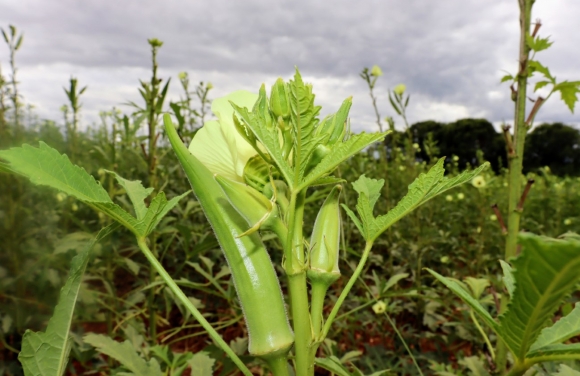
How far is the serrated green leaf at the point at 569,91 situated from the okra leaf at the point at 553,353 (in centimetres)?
101

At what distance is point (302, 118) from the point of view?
0.43 metres

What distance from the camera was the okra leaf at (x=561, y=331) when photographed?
46 cm

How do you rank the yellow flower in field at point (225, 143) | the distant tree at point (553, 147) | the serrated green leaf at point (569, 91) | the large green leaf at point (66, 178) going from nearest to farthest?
1. the large green leaf at point (66, 178)
2. the yellow flower in field at point (225, 143)
3. the serrated green leaf at point (569, 91)
4. the distant tree at point (553, 147)

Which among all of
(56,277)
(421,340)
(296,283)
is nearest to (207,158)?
(296,283)

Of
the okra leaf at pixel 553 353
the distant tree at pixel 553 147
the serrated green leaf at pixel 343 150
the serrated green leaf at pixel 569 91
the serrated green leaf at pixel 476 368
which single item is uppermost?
the distant tree at pixel 553 147

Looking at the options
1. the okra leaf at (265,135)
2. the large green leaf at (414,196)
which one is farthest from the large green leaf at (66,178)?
the large green leaf at (414,196)

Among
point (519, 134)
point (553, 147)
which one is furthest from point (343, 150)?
point (553, 147)

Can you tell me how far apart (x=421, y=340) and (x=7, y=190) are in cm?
210

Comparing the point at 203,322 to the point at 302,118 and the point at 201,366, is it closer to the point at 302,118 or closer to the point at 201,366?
the point at 302,118

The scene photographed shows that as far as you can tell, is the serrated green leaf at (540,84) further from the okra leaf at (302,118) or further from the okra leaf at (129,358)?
the okra leaf at (129,358)

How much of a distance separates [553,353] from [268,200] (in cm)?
35

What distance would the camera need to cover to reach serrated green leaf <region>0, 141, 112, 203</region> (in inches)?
16.3

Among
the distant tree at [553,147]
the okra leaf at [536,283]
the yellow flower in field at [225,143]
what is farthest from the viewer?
the distant tree at [553,147]

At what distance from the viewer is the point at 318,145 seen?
487 mm
